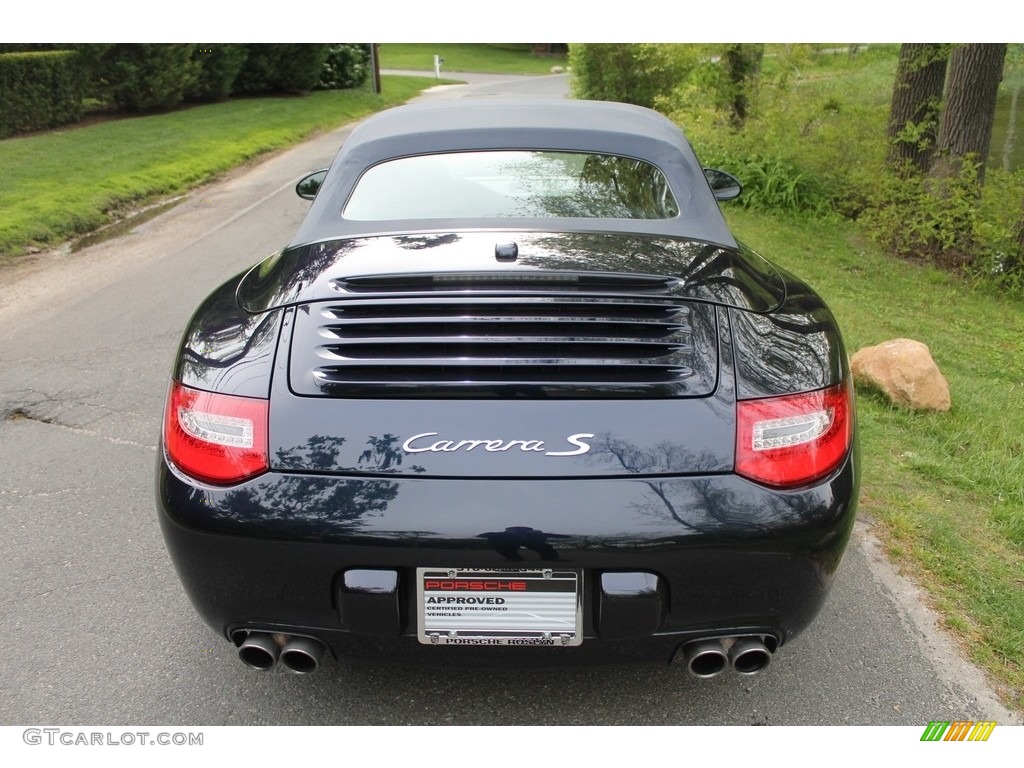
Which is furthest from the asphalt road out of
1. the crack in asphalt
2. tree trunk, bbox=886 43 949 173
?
tree trunk, bbox=886 43 949 173

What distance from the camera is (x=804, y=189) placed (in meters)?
11.3

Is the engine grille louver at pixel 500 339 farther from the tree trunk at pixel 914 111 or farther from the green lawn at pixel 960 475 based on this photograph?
the tree trunk at pixel 914 111

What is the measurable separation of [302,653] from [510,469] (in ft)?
2.41

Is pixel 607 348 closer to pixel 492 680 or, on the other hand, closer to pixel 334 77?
pixel 492 680

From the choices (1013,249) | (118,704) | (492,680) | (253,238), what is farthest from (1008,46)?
(118,704)

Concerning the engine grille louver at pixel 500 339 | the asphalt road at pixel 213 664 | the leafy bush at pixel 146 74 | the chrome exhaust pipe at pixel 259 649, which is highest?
the leafy bush at pixel 146 74

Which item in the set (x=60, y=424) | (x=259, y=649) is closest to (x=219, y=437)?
(x=259, y=649)

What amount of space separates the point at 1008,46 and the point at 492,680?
1157cm

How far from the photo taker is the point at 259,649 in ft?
6.72

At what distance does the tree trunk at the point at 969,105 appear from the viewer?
9.23 m

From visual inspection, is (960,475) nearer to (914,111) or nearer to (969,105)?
(969,105)

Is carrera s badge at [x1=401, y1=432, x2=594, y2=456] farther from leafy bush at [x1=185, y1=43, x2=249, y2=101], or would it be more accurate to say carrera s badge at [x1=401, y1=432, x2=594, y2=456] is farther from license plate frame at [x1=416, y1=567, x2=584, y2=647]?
leafy bush at [x1=185, y1=43, x2=249, y2=101]

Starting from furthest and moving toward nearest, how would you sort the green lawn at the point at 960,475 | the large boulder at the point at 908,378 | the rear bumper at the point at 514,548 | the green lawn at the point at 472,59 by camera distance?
1. the green lawn at the point at 472,59
2. the large boulder at the point at 908,378
3. the green lawn at the point at 960,475
4. the rear bumper at the point at 514,548
